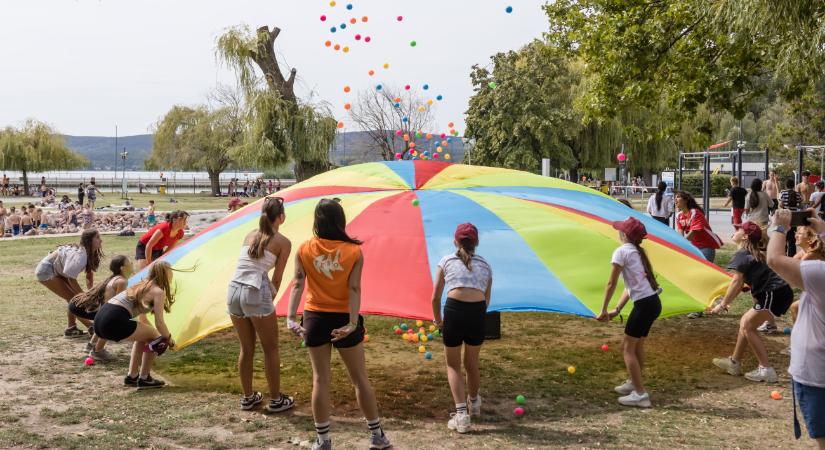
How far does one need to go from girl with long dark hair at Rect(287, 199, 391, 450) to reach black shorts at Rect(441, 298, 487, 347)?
2.45 ft

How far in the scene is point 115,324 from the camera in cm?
619

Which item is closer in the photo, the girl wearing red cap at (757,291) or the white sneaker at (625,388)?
the white sneaker at (625,388)

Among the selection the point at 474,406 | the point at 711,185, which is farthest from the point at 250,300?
the point at 711,185

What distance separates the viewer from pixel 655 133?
15062mm

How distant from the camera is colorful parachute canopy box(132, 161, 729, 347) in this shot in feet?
Result: 20.8

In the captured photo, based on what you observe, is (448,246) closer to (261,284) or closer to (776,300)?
(261,284)

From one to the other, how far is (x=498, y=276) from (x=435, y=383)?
113cm

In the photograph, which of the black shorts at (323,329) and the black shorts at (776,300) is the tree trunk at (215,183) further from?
the black shorts at (323,329)

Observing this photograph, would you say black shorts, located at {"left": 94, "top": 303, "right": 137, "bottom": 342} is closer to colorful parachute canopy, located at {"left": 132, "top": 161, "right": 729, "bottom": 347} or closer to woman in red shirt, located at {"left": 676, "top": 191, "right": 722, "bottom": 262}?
colorful parachute canopy, located at {"left": 132, "top": 161, "right": 729, "bottom": 347}

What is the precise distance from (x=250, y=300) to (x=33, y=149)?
58.6m

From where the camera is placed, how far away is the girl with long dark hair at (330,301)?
15.6ft

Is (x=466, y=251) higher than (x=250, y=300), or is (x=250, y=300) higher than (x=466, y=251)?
(x=466, y=251)

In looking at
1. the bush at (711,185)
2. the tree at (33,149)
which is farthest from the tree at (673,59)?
the tree at (33,149)

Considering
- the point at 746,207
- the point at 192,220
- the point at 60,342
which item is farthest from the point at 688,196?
the point at 192,220
